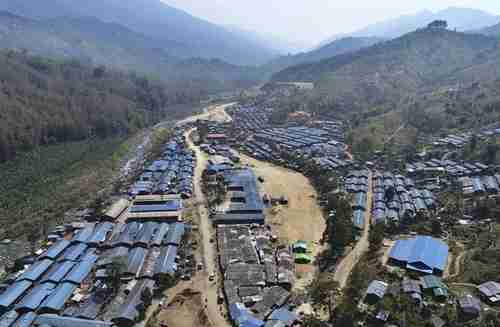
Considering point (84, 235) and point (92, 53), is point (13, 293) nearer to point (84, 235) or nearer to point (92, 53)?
point (84, 235)

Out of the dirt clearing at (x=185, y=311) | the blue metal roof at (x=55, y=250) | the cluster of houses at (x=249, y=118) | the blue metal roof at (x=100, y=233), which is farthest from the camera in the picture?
the cluster of houses at (x=249, y=118)

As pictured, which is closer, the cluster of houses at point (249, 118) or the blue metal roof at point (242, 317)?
the blue metal roof at point (242, 317)

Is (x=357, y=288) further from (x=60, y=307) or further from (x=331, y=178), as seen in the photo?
(x=331, y=178)

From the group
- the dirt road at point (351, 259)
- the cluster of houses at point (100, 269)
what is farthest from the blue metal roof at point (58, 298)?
the dirt road at point (351, 259)

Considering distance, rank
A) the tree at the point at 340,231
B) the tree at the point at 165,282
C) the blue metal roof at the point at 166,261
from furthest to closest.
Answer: the tree at the point at 340,231, the blue metal roof at the point at 166,261, the tree at the point at 165,282

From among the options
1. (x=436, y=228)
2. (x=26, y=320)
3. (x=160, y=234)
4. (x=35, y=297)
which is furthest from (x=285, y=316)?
(x=436, y=228)

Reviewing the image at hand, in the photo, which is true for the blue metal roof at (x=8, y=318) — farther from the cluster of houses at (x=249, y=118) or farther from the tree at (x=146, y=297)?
the cluster of houses at (x=249, y=118)
